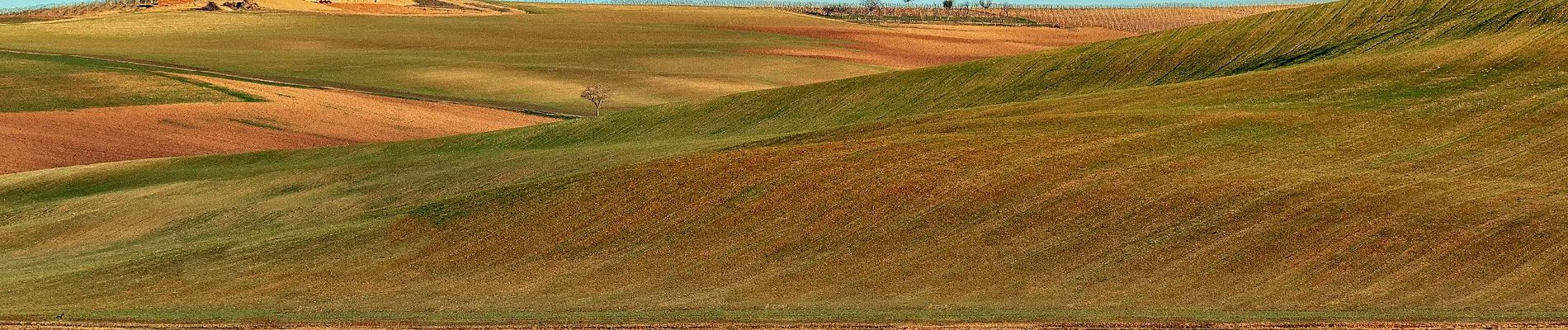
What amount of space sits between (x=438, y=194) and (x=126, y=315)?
40.3 feet

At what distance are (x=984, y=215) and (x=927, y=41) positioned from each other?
361 ft

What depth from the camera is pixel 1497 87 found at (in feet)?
137

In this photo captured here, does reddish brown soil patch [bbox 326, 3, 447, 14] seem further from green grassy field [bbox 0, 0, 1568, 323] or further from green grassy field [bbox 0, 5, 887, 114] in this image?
green grassy field [bbox 0, 0, 1568, 323]

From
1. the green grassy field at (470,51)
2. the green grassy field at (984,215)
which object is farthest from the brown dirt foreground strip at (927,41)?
the green grassy field at (984,215)

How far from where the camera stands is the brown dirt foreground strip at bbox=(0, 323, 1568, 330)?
27.0 meters

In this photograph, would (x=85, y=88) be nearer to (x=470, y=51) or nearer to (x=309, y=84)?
(x=309, y=84)

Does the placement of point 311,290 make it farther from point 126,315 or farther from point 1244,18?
point 1244,18

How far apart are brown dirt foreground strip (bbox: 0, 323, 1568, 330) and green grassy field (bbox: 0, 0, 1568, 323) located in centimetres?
63

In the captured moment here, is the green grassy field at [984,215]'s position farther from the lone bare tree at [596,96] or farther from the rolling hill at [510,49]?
the rolling hill at [510,49]

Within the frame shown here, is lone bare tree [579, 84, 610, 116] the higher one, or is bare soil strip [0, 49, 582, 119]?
lone bare tree [579, 84, 610, 116]

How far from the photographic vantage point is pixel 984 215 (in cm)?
3588

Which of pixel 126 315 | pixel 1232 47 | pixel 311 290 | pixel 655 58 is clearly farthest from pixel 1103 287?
pixel 655 58

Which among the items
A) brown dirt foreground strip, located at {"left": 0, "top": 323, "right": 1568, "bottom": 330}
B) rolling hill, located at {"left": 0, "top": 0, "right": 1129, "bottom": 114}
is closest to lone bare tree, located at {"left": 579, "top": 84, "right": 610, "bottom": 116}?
rolling hill, located at {"left": 0, "top": 0, "right": 1129, "bottom": 114}

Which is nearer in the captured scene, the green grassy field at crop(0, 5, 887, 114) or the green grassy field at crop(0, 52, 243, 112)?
the green grassy field at crop(0, 52, 243, 112)
